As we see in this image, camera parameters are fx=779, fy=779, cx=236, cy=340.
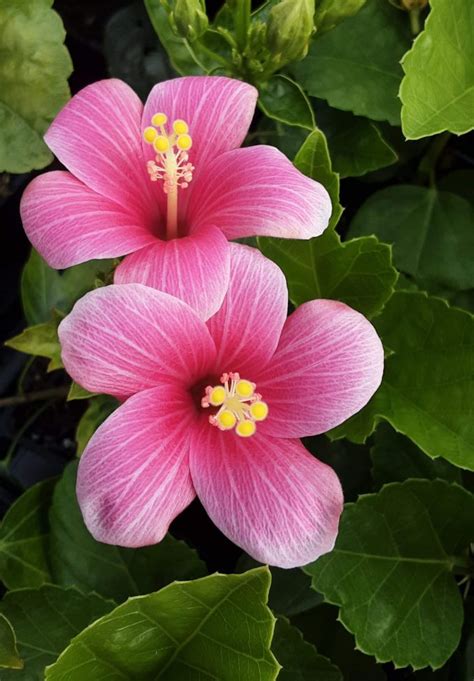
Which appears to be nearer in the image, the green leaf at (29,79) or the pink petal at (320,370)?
the pink petal at (320,370)

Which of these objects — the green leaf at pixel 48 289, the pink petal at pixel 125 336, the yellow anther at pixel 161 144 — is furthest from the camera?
the green leaf at pixel 48 289

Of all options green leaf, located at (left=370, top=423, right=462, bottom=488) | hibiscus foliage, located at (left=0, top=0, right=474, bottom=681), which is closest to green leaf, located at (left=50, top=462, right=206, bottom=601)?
hibiscus foliage, located at (left=0, top=0, right=474, bottom=681)

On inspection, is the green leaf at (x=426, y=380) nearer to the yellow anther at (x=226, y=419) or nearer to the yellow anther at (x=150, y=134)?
the yellow anther at (x=226, y=419)

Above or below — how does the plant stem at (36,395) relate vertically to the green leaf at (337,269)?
below

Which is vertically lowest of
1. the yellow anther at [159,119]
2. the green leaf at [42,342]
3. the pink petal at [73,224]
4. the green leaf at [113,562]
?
the green leaf at [113,562]

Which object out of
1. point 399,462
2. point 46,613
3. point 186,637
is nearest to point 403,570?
point 399,462

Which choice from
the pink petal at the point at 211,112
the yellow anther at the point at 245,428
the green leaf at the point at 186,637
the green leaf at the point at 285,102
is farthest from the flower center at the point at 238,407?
the green leaf at the point at 285,102

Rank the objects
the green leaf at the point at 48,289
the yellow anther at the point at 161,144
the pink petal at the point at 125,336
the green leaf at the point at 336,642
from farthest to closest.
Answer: the green leaf at the point at 48,289 < the green leaf at the point at 336,642 < the yellow anther at the point at 161,144 < the pink petal at the point at 125,336
